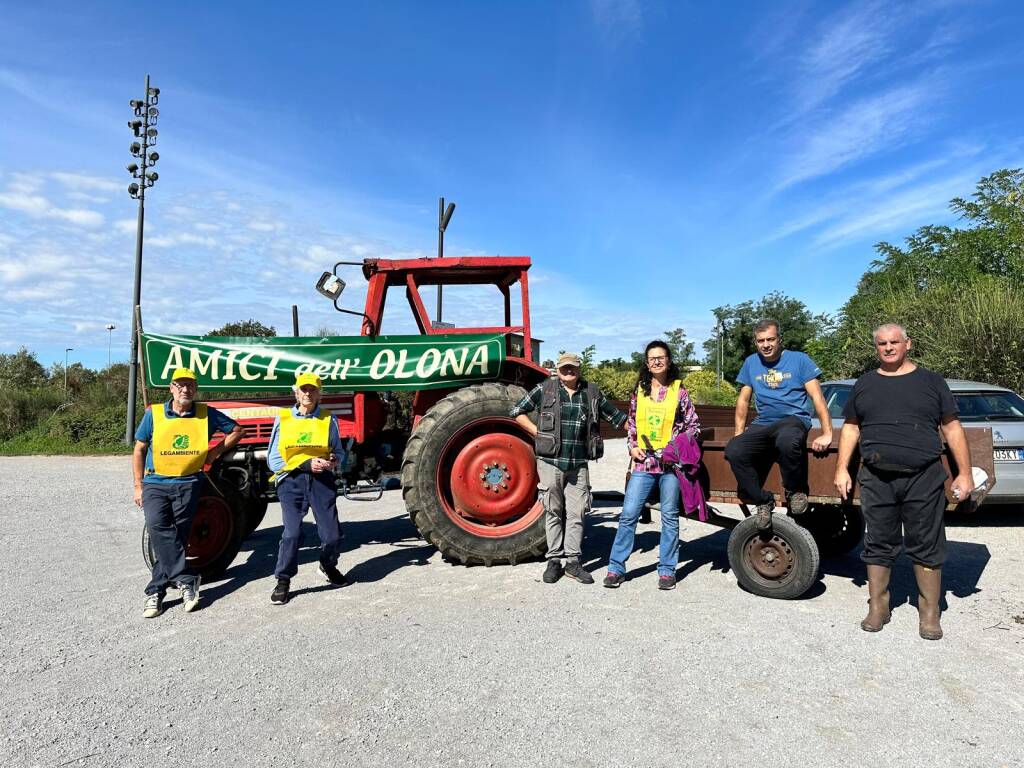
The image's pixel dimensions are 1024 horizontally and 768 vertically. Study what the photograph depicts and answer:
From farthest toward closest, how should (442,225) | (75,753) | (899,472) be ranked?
(442,225)
(899,472)
(75,753)

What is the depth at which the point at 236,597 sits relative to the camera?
444cm

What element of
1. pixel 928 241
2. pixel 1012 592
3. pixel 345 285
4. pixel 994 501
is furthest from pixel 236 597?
pixel 928 241

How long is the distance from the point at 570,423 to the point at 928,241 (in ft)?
115

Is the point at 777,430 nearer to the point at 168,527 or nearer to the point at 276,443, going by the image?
the point at 276,443

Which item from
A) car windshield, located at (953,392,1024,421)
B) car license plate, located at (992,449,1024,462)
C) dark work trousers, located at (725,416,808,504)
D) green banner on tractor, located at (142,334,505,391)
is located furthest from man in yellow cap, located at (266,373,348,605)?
car windshield, located at (953,392,1024,421)

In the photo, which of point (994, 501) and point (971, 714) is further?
point (994, 501)

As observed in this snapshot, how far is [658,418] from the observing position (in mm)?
4605

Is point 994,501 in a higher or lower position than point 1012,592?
higher

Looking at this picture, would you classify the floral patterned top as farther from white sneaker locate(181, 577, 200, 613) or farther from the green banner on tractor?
white sneaker locate(181, 577, 200, 613)

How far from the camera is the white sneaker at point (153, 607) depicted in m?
4.06

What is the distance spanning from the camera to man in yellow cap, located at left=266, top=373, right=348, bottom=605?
14.6 feet

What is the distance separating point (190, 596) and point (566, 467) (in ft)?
8.76

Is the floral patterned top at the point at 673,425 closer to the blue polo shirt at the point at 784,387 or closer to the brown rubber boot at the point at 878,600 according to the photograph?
the blue polo shirt at the point at 784,387

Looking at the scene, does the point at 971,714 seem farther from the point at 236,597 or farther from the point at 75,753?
the point at 236,597
